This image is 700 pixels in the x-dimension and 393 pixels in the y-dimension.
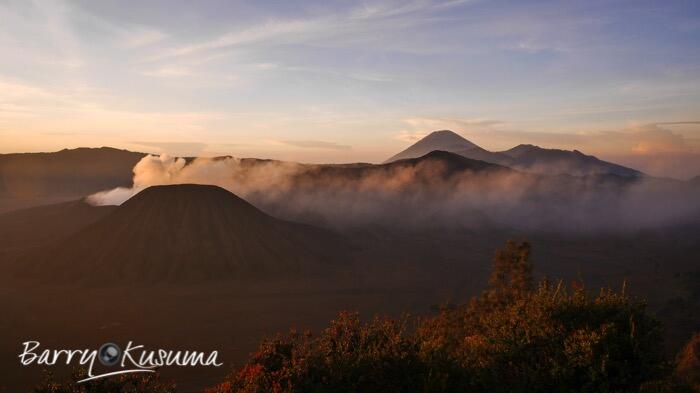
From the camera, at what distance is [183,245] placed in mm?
60719

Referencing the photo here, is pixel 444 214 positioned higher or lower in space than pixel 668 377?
lower

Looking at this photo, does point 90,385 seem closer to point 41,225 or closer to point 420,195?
point 41,225

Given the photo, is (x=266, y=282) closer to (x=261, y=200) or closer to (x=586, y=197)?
(x=261, y=200)

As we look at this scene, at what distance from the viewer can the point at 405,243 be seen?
84.6 metres

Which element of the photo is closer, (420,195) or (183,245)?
(183,245)

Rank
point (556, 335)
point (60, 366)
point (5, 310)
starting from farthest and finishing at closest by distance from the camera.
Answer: point (5, 310) < point (60, 366) < point (556, 335)

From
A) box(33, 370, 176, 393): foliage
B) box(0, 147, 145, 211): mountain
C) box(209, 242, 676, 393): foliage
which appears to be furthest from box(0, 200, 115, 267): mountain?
box(0, 147, 145, 211): mountain

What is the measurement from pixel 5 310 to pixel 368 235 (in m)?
59.2

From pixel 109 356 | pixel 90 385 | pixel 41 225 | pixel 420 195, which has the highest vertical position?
pixel 90 385

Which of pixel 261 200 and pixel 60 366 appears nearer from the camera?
pixel 60 366

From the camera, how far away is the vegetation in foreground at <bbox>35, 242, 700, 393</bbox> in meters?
9.70

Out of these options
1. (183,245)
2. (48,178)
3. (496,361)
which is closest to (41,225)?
(183,245)

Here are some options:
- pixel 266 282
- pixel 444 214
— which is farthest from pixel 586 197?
pixel 266 282

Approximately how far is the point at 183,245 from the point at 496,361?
55.1 metres
